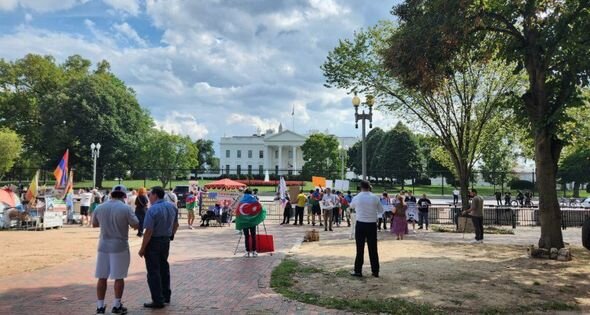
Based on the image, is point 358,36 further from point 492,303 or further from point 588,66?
point 492,303

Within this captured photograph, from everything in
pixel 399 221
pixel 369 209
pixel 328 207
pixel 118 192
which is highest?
pixel 118 192

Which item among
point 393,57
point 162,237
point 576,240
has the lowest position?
point 576,240

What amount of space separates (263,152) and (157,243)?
100783 mm

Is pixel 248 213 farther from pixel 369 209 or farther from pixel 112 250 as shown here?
pixel 112 250

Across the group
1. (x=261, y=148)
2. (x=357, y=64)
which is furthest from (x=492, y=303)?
(x=261, y=148)

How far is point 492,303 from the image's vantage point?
722cm

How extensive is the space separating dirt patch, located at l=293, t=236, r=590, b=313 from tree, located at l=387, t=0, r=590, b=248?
1745 millimetres

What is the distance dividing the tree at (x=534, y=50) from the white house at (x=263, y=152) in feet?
282

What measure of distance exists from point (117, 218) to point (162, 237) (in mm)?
749

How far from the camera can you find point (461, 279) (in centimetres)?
888

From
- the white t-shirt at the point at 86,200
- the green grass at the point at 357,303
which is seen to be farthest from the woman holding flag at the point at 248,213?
the white t-shirt at the point at 86,200

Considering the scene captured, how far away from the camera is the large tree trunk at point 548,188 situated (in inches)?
463

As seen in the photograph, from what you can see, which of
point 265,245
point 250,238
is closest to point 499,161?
point 265,245

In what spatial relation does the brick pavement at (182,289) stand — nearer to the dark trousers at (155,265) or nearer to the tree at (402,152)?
A: the dark trousers at (155,265)
